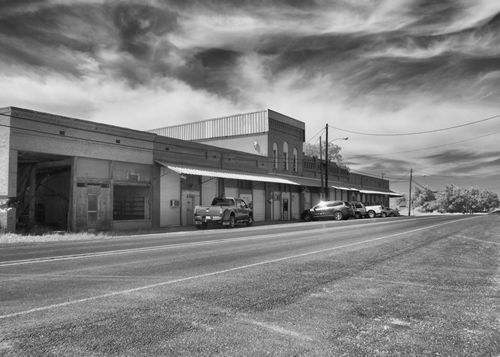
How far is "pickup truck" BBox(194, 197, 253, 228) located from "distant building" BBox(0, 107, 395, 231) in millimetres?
2325

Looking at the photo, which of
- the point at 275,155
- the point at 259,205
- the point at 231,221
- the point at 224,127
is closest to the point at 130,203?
the point at 231,221

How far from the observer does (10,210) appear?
19281 millimetres

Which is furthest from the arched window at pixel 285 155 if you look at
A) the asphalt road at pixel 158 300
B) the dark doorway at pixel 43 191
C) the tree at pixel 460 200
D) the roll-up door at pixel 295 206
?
the tree at pixel 460 200

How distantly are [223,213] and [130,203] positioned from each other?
6.45m

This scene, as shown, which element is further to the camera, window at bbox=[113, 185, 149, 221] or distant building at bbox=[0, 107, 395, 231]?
window at bbox=[113, 185, 149, 221]

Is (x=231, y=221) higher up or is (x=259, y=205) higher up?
(x=259, y=205)

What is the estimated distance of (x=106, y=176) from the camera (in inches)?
940

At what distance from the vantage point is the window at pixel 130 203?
86.9ft

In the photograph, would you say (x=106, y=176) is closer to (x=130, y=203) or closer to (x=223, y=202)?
(x=130, y=203)

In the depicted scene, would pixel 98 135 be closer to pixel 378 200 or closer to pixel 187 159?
pixel 187 159

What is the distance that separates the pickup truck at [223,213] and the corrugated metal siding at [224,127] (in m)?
15.5

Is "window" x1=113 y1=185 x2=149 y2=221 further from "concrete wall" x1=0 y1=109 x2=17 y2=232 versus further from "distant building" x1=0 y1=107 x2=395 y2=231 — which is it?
"concrete wall" x1=0 y1=109 x2=17 y2=232

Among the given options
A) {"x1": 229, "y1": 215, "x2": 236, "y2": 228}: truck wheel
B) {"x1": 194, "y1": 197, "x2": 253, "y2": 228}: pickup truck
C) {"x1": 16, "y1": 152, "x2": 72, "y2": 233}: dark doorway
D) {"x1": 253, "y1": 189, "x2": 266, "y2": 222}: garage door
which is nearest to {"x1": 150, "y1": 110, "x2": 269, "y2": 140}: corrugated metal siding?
{"x1": 253, "y1": 189, "x2": 266, "y2": 222}: garage door

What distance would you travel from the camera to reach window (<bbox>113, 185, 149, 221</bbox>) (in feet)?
86.9
